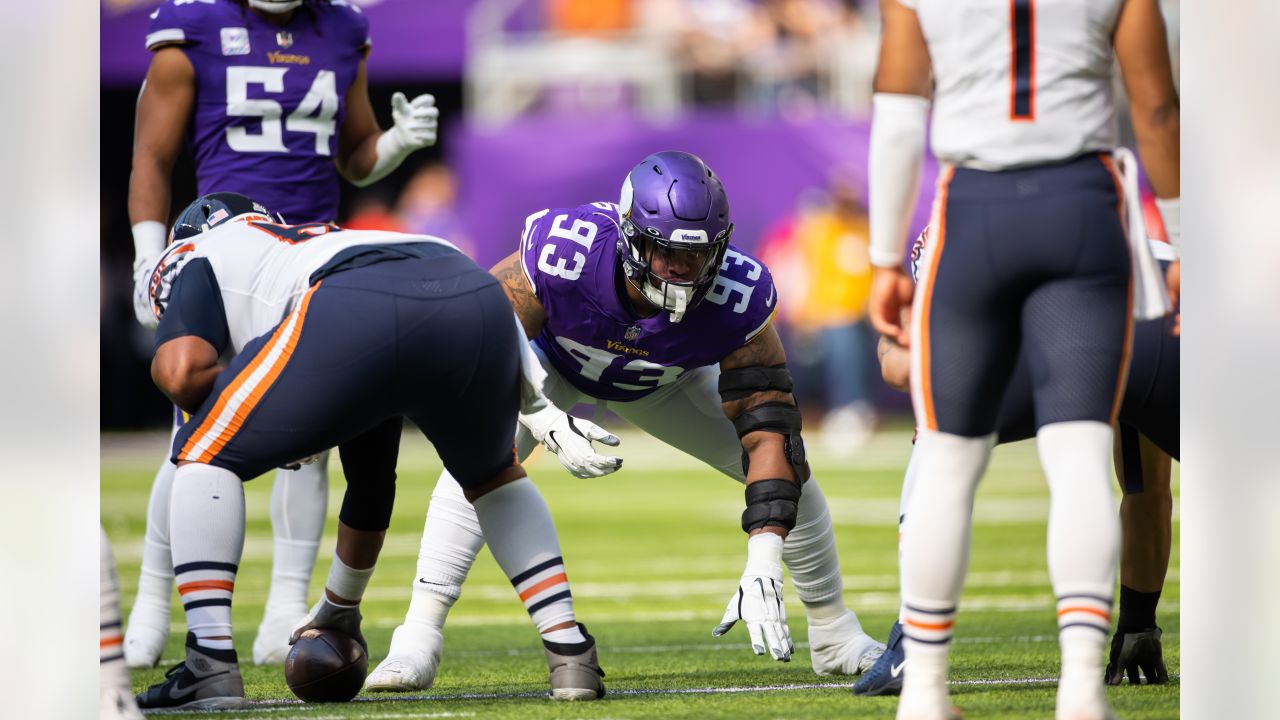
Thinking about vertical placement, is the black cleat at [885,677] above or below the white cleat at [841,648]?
above

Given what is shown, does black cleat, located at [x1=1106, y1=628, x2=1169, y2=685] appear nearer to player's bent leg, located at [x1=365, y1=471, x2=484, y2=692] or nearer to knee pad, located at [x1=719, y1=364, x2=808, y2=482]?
knee pad, located at [x1=719, y1=364, x2=808, y2=482]

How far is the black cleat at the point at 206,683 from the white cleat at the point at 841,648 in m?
1.44

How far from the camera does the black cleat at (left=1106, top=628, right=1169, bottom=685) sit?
371cm

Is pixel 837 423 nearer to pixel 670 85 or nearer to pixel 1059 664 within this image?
pixel 670 85

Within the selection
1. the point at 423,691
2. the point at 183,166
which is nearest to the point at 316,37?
the point at 423,691

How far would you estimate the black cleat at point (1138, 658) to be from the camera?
3.71m

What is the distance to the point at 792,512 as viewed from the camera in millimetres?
3643

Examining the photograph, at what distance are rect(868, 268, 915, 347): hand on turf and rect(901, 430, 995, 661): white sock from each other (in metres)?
0.24

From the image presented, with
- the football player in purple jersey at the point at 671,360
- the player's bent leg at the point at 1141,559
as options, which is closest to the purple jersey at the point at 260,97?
the football player in purple jersey at the point at 671,360

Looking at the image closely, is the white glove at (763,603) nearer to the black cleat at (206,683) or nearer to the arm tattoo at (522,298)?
the arm tattoo at (522,298)
